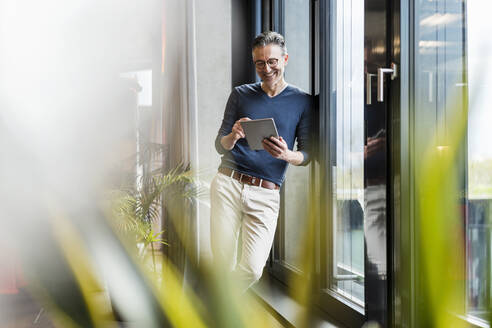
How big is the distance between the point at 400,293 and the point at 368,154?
0.46 meters

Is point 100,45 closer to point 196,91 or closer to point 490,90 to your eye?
point 196,91

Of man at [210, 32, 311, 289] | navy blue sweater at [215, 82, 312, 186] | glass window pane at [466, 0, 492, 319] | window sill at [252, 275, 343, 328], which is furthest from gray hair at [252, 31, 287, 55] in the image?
window sill at [252, 275, 343, 328]

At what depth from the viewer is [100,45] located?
3.21 m

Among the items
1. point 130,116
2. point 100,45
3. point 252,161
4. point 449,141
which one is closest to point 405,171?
point 252,161

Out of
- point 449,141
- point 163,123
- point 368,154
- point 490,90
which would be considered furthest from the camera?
point 163,123

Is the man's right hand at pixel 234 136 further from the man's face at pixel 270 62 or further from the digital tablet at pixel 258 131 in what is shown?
the man's face at pixel 270 62

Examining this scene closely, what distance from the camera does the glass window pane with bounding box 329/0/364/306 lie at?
1.79 metres

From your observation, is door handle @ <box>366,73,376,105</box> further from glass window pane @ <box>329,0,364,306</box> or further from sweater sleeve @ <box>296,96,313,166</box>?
sweater sleeve @ <box>296,96,313,166</box>

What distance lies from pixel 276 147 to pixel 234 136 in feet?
0.82

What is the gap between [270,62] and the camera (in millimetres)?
1976

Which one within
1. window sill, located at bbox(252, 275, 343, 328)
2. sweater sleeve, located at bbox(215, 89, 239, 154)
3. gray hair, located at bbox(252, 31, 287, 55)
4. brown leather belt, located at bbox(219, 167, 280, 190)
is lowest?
window sill, located at bbox(252, 275, 343, 328)

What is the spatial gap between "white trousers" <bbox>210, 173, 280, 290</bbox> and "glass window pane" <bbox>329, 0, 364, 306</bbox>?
0.97 feet

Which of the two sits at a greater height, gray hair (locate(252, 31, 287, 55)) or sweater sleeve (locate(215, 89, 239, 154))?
gray hair (locate(252, 31, 287, 55))

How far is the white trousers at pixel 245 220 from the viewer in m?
1.96
